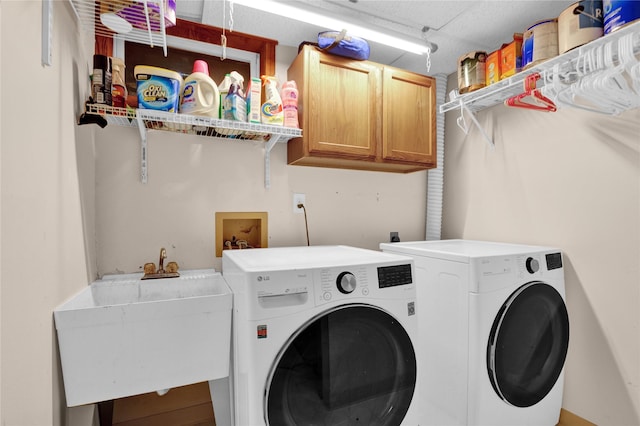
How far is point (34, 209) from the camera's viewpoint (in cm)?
96

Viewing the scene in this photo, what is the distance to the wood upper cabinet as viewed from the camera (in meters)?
1.91

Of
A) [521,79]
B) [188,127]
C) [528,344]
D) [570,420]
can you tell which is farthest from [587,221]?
[188,127]

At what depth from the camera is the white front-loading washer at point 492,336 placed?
1.54 meters

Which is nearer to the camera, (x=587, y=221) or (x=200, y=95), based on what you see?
(x=200, y=95)

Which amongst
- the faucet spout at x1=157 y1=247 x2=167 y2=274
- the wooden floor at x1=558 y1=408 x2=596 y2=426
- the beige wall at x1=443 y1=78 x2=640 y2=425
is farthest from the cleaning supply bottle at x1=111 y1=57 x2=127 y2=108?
the wooden floor at x1=558 y1=408 x2=596 y2=426

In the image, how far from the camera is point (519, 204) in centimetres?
215

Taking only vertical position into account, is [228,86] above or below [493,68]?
below

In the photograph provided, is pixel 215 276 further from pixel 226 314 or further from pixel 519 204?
pixel 519 204

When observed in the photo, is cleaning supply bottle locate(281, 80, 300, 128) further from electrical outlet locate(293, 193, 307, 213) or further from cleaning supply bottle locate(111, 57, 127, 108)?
cleaning supply bottle locate(111, 57, 127, 108)

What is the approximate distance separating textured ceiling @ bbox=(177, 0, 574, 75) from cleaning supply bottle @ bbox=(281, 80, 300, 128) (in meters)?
0.43

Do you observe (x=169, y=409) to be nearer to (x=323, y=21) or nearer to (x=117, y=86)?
(x=117, y=86)

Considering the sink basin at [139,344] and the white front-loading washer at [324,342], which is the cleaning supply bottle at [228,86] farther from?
the sink basin at [139,344]

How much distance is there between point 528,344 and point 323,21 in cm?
197

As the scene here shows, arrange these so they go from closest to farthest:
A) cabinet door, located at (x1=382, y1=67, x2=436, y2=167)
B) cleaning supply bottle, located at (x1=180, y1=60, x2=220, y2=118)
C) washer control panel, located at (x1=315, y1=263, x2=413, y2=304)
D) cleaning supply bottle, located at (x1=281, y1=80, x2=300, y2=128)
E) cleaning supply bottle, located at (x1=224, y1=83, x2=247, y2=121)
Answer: washer control panel, located at (x1=315, y1=263, x2=413, y2=304), cleaning supply bottle, located at (x1=180, y1=60, x2=220, y2=118), cleaning supply bottle, located at (x1=224, y1=83, x2=247, y2=121), cleaning supply bottle, located at (x1=281, y1=80, x2=300, y2=128), cabinet door, located at (x1=382, y1=67, x2=436, y2=167)
